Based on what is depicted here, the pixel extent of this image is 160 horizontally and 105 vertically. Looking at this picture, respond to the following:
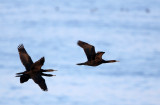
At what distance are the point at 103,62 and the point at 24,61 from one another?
5.42m

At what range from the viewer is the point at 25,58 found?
32.3 metres

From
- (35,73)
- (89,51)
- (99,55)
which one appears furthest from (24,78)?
(99,55)

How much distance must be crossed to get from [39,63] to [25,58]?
2527 millimetres

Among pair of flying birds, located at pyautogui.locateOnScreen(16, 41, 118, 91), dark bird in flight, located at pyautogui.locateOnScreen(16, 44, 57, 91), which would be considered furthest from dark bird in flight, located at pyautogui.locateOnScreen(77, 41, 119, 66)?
dark bird in flight, located at pyautogui.locateOnScreen(16, 44, 57, 91)

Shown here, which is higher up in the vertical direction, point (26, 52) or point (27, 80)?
point (26, 52)

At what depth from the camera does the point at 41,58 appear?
29750 mm

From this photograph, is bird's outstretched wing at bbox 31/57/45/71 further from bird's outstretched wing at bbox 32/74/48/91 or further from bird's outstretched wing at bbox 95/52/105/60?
bird's outstretched wing at bbox 95/52/105/60

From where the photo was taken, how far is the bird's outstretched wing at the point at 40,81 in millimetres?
30489

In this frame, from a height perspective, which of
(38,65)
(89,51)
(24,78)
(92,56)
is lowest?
(24,78)

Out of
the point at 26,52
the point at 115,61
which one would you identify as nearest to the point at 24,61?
the point at 26,52

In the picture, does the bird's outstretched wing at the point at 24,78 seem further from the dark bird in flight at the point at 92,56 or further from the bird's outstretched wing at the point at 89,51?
the bird's outstretched wing at the point at 89,51

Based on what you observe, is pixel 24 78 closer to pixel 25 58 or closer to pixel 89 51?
pixel 25 58

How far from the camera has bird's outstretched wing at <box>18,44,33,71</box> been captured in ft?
104

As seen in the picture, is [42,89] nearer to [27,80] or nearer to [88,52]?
[27,80]
